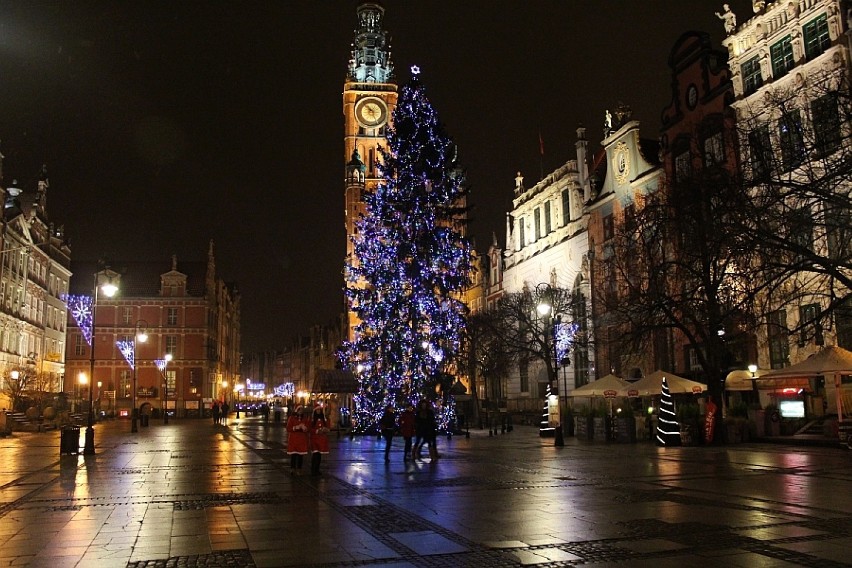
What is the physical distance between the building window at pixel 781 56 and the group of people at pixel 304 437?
93.3 ft

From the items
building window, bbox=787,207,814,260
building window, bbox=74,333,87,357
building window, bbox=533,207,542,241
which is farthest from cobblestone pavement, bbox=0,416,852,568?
building window, bbox=74,333,87,357

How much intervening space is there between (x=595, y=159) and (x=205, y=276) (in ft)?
168

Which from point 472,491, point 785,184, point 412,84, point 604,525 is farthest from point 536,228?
point 604,525

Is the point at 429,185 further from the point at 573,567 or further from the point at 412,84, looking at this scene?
the point at 573,567

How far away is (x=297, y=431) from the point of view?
19109 mm

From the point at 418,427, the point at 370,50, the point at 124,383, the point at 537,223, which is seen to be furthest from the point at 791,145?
the point at 370,50

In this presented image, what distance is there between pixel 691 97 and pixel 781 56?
7039 mm

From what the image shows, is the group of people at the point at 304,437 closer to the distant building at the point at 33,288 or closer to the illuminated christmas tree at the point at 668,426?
the illuminated christmas tree at the point at 668,426

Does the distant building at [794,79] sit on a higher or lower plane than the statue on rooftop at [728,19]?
lower

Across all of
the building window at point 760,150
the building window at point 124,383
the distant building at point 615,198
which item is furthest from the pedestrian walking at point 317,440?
the building window at point 124,383

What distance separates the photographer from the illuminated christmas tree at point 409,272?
3409cm

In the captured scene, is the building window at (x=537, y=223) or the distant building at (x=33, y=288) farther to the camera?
the building window at (x=537, y=223)

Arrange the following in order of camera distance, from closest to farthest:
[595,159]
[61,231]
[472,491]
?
[472,491] → [595,159] → [61,231]

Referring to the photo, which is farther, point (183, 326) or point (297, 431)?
point (183, 326)
